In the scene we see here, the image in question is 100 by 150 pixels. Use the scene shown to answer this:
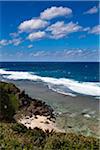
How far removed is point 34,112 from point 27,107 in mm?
389

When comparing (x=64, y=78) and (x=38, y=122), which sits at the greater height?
(x=38, y=122)

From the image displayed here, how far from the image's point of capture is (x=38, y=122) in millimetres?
11547

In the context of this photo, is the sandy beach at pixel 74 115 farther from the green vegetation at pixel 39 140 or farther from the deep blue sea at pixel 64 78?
the deep blue sea at pixel 64 78

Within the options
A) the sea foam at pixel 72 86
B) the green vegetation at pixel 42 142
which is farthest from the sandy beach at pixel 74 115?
the green vegetation at pixel 42 142

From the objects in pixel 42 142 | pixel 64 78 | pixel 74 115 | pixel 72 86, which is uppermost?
pixel 42 142

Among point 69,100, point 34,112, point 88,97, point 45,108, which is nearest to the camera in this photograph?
point 34,112

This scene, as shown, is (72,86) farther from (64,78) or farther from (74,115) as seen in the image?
(64,78)

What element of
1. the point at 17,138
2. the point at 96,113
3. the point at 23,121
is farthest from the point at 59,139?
the point at 96,113

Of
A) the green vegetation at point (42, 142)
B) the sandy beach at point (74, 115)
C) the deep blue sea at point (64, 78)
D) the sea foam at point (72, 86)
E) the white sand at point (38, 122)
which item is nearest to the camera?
the green vegetation at point (42, 142)

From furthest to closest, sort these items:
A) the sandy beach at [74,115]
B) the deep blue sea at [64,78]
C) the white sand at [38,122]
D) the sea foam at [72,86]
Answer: the deep blue sea at [64,78], the sea foam at [72,86], the sandy beach at [74,115], the white sand at [38,122]

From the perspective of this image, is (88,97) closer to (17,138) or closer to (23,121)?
(23,121)

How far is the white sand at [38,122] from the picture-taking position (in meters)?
11.2

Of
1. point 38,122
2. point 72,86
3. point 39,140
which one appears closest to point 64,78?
point 72,86

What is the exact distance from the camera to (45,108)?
13289 millimetres
